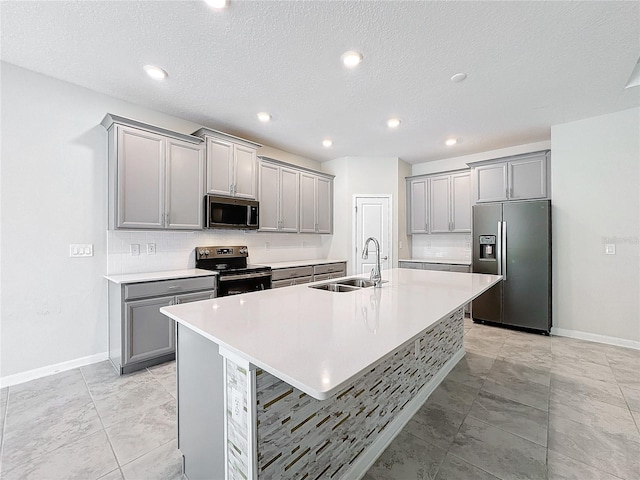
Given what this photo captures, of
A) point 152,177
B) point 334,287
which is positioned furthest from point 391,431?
point 152,177

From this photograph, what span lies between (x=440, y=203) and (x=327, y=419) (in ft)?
14.6

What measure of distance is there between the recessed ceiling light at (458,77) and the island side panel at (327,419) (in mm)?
2350

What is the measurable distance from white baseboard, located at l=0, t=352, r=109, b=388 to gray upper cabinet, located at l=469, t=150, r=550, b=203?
5343 millimetres

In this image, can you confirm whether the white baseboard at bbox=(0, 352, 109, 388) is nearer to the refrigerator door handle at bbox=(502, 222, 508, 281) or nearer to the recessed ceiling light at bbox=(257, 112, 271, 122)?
the recessed ceiling light at bbox=(257, 112, 271, 122)

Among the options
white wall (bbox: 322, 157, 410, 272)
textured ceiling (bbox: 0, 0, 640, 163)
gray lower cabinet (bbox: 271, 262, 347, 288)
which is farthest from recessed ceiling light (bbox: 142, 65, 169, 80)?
white wall (bbox: 322, 157, 410, 272)

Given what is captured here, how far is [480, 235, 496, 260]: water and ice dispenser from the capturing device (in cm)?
399

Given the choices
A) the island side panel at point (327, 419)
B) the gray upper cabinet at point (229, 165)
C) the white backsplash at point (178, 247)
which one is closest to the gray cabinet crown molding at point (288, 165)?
the gray upper cabinet at point (229, 165)

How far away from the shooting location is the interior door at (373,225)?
5.09m

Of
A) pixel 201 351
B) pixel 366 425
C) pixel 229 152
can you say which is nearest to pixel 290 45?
pixel 229 152

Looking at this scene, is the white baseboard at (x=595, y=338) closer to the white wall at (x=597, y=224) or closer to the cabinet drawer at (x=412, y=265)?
the white wall at (x=597, y=224)

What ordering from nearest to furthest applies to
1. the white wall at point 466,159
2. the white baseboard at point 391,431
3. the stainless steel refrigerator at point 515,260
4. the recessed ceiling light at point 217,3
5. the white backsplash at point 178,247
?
the white baseboard at point 391,431
the recessed ceiling light at point 217,3
the white backsplash at point 178,247
the stainless steel refrigerator at point 515,260
the white wall at point 466,159

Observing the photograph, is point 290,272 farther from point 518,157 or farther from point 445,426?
point 518,157

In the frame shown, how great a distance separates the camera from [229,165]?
11.7 feet

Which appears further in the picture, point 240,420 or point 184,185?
point 184,185
